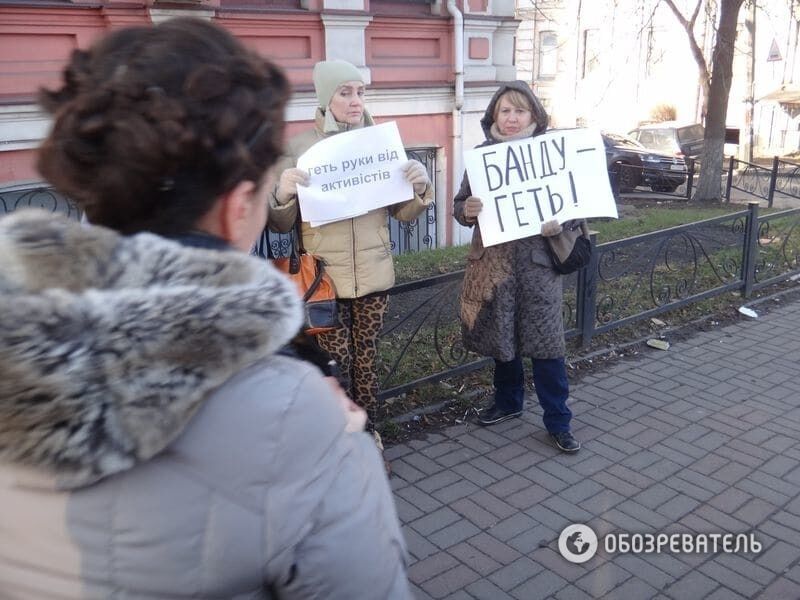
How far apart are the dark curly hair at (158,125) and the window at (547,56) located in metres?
35.2

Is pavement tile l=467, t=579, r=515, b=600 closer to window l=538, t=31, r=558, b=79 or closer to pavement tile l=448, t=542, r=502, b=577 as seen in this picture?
pavement tile l=448, t=542, r=502, b=577

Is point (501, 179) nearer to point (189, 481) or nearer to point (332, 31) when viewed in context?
point (189, 481)

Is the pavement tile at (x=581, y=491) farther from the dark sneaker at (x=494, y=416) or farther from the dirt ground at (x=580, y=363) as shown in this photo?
the dirt ground at (x=580, y=363)

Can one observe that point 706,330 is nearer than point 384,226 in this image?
No

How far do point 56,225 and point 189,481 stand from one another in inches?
15.4

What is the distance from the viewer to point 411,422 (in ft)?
15.0

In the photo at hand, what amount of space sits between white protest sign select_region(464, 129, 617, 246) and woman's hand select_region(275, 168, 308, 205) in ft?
3.51

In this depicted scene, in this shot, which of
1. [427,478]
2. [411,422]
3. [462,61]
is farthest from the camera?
[462,61]

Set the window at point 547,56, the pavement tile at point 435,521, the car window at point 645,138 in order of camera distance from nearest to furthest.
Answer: the pavement tile at point 435,521 < the car window at point 645,138 < the window at point 547,56

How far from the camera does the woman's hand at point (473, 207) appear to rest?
4.01 metres

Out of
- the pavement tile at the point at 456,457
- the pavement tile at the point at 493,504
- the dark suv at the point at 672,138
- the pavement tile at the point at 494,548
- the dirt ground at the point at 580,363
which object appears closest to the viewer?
the pavement tile at the point at 494,548

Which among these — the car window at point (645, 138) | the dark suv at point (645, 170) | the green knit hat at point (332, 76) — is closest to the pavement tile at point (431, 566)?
the green knit hat at point (332, 76)

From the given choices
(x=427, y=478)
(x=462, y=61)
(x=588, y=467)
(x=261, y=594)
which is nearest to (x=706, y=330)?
(x=588, y=467)

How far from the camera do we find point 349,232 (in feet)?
11.5
